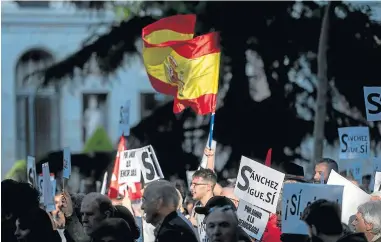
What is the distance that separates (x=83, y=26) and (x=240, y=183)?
18507mm

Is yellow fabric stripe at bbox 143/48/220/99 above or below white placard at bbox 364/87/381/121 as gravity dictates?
above

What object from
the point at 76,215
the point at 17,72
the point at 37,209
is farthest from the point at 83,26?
the point at 37,209

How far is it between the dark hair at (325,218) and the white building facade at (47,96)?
20.1 meters

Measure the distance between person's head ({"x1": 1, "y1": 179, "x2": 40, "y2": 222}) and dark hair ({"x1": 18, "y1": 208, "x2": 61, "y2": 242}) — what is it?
0.27 meters

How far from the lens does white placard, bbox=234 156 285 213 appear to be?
30.3ft

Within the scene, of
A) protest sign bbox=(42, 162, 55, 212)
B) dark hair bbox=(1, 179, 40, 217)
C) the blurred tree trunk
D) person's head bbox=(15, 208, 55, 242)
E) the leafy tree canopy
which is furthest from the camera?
the leafy tree canopy

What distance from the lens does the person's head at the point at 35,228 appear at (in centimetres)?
762

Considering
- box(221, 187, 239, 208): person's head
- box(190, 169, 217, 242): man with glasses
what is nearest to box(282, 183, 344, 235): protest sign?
box(190, 169, 217, 242): man with glasses

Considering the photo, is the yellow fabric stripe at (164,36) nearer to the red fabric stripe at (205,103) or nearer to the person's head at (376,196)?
the red fabric stripe at (205,103)

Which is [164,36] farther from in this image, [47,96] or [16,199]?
[47,96]

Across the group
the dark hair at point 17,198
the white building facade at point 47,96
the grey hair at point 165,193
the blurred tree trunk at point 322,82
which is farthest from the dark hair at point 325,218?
the white building facade at point 47,96

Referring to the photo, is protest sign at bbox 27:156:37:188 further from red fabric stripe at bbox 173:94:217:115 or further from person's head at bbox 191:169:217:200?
person's head at bbox 191:169:217:200

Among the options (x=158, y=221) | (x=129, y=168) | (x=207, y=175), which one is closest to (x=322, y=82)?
(x=129, y=168)

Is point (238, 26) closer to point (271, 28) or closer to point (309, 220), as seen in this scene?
point (271, 28)
